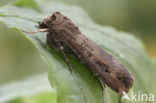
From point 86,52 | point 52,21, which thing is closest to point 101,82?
point 86,52

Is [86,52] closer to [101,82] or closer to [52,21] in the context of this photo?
[101,82]

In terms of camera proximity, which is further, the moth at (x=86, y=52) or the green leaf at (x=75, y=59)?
the moth at (x=86, y=52)

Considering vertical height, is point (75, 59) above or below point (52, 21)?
below

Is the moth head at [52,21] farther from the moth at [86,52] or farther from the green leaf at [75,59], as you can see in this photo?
the green leaf at [75,59]

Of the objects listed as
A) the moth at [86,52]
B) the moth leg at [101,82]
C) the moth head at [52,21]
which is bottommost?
the moth leg at [101,82]

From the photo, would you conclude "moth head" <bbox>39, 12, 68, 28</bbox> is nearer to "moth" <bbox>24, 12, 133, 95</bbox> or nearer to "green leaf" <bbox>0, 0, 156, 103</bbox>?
"moth" <bbox>24, 12, 133, 95</bbox>

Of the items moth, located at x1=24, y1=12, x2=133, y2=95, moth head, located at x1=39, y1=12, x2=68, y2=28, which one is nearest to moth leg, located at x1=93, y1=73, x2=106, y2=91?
moth, located at x1=24, y1=12, x2=133, y2=95

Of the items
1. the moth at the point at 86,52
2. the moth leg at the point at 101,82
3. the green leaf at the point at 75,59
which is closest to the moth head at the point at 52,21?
the moth at the point at 86,52
